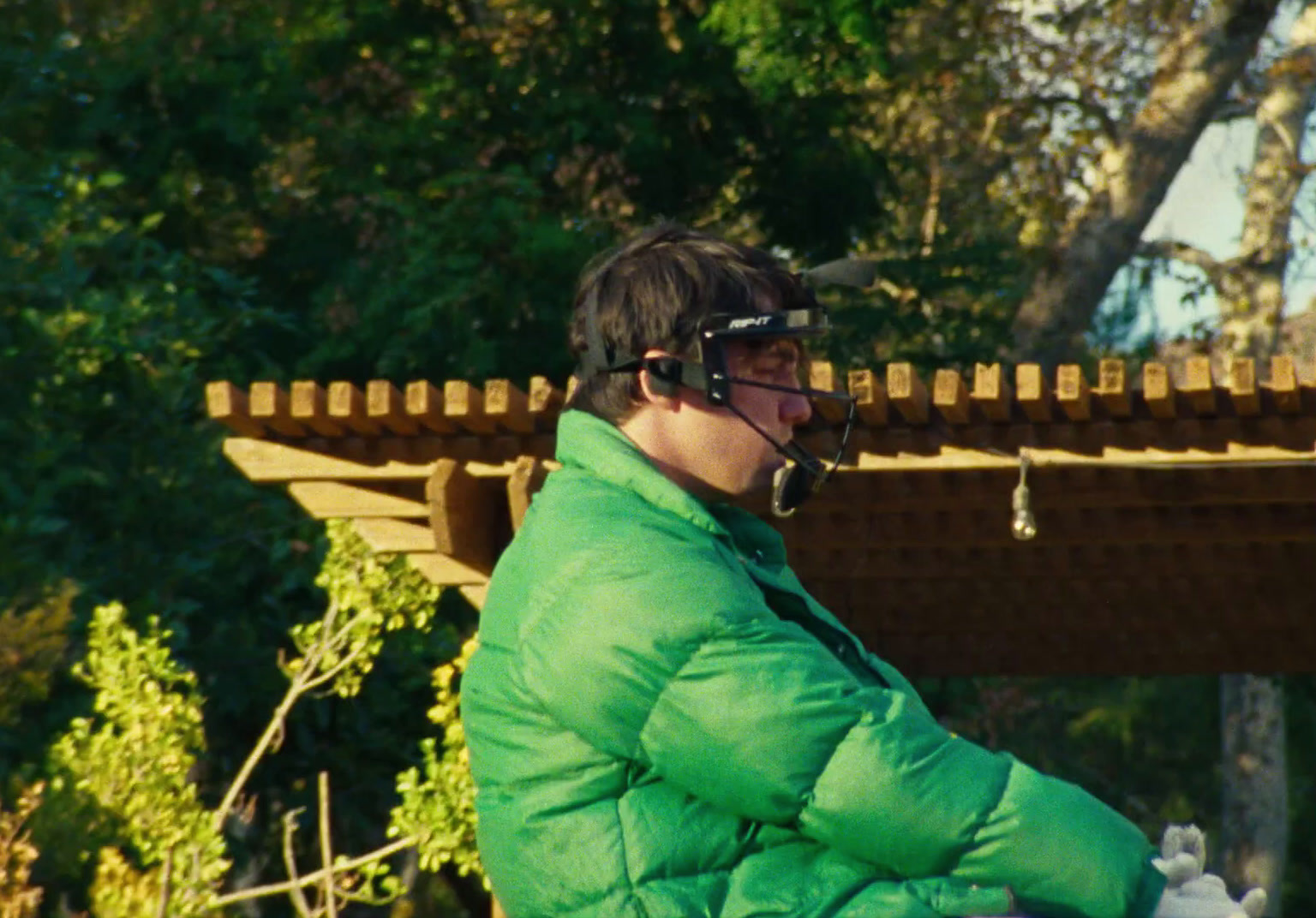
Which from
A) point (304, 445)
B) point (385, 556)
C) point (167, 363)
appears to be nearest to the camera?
point (304, 445)

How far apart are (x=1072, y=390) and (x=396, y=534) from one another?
2.13m

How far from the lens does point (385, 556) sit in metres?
7.08

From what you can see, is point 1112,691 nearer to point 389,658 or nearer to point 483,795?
point 389,658

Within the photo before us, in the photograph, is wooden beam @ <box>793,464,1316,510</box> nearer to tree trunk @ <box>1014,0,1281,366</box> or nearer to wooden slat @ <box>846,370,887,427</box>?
wooden slat @ <box>846,370,887,427</box>

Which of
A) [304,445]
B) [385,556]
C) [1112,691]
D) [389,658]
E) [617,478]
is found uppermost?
[617,478]

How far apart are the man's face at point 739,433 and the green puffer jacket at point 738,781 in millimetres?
192

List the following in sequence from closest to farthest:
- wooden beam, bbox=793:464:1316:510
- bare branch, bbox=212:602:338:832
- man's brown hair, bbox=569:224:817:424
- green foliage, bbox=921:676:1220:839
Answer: man's brown hair, bbox=569:224:817:424, wooden beam, bbox=793:464:1316:510, bare branch, bbox=212:602:338:832, green foliage, bbox=921:676:1220:839

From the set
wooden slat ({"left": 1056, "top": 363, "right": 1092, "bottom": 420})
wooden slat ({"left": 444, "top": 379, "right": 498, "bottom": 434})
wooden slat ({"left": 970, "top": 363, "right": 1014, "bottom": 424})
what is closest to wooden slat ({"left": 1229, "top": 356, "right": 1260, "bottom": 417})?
wooden slat ({"left": 1056, "top": 363, "right": 1092, "bottom": 420})

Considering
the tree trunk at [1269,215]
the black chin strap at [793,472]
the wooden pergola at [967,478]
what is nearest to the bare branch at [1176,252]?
the tree trunk at [1269,215]

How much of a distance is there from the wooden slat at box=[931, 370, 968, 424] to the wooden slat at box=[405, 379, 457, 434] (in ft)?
4.45

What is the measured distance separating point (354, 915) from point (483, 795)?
A: 37.0 ft

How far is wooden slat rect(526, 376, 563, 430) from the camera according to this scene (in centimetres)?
609

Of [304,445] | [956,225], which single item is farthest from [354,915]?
[304,445]

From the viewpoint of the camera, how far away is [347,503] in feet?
21.8
